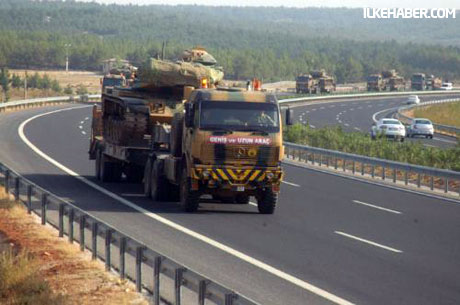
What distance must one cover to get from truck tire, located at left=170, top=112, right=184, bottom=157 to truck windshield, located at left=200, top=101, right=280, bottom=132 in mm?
1458

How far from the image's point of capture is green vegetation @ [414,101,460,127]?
86.4 meters

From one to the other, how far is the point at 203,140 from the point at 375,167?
54.1 feet

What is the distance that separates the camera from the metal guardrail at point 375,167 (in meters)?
30.3

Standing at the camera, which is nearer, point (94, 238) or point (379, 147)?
point (94, 238)

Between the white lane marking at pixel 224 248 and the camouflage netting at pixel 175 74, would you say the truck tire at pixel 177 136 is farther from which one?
the camouflage netting at pixel 175 74

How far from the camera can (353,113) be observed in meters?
92.5

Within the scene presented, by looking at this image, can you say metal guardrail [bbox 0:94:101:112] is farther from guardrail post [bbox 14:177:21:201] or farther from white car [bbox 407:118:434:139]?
guardrail post [bbox 14:177:21:201]

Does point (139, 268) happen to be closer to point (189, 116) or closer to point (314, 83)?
point (189, 116)

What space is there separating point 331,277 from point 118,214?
7.96m

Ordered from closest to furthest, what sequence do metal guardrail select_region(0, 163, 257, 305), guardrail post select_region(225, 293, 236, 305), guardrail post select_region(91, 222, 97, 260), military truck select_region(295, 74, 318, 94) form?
guardrail post select_region(225, 293, 236, 305)
metal guardrail select_region(0, 163, 257, 305)
guardrail post select_region(91, 222, 97, 260)
military truck select_region(295, 74, 318, 94)

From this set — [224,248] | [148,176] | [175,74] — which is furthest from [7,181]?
[224,248]

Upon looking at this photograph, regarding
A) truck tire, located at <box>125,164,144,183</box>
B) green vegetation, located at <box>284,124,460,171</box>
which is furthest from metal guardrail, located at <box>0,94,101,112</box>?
truck tire, located at <box>125,164,144,183</box>

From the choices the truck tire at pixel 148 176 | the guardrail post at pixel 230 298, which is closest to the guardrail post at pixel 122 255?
the guardrail post at pixel 230 298

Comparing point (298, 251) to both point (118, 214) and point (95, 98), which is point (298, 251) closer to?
point (118, 214)
